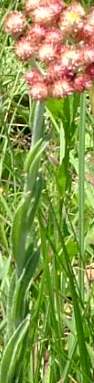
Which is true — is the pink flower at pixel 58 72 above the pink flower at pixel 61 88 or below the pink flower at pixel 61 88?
above

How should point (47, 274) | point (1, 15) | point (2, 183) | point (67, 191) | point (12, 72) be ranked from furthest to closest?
point (12, 72), point (1, 15), point (2, 183), point (67, 191), point (47, 274)

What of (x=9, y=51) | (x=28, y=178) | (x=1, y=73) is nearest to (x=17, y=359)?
(x=28, y=178)

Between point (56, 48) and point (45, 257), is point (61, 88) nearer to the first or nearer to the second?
point (56, 48)

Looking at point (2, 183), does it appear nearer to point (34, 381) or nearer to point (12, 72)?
point (12, 72)

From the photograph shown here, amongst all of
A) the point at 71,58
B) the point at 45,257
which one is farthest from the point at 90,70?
the point at 45,257

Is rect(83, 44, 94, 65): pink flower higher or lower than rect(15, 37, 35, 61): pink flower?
lower

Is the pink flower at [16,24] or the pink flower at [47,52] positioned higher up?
the pink flower at [16,24]

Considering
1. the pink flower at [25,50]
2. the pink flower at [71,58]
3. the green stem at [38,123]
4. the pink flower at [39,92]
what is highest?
the pink flower at [25,50]
